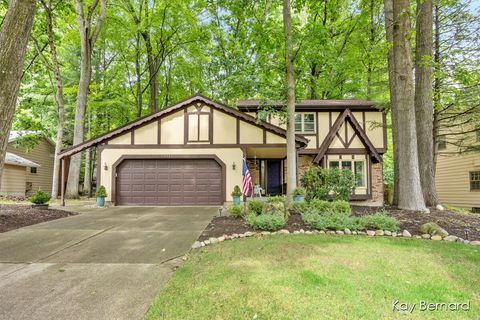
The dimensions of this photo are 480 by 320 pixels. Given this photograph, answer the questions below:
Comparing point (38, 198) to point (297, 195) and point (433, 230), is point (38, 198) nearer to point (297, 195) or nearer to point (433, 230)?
point (297, 195)

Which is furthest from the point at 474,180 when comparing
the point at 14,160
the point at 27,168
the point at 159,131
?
the point at 27,168

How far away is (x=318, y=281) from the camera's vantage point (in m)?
3.53

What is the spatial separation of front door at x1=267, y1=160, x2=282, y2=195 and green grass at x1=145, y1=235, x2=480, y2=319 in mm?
10745

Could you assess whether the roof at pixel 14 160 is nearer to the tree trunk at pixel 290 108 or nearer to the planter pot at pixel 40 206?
the planter pot at pixel 40 206

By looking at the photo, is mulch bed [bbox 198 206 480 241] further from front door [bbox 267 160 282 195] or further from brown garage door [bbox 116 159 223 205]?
front door [bbox 267 160 282 195]

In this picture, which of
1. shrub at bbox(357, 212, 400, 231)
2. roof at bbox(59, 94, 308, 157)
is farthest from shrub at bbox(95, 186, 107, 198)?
shrub at bbox(357, 212, 400, 231)

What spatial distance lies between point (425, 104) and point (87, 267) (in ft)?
38.1

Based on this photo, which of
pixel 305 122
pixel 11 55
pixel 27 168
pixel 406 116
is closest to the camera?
pixel 11 55

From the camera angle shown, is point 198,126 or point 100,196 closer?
point 100,196

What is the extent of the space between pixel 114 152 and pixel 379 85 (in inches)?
597

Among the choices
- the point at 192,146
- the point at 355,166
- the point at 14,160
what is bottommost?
the point at 355,166

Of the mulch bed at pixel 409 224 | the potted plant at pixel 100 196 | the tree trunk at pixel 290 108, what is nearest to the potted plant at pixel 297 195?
the tree trunk at pixel 290 108

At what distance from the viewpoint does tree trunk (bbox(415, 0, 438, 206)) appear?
947cm

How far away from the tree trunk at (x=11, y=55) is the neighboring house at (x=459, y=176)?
18446mm
